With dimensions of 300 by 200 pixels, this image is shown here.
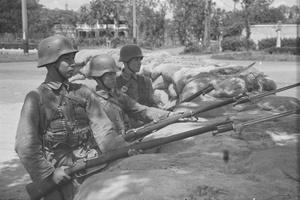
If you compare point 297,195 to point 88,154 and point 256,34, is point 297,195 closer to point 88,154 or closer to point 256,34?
point 88,154

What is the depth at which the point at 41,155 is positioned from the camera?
111 inches

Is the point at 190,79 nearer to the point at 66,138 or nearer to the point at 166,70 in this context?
the point at 166,70

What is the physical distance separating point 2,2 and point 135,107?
138ft

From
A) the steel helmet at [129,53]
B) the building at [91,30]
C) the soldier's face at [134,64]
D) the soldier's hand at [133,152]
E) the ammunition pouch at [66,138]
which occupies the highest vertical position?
the building at [91,30]

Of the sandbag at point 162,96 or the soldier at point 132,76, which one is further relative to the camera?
the sandbag at point 162,96

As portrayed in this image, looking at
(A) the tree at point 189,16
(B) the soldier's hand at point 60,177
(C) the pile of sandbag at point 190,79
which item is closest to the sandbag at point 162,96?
(C) the pile of sandbag at point 190,79

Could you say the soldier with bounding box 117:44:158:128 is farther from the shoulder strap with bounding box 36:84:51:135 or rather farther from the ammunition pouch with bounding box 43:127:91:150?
the shoulder strap with bounding box 36:84:51:135

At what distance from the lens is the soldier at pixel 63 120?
2939mm

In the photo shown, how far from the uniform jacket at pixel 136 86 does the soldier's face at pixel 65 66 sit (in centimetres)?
187

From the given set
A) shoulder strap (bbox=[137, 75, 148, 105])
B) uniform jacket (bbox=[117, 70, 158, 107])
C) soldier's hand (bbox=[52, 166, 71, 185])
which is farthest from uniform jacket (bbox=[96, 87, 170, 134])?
soldier's hand (bbox=[52, 166, 71, 185])

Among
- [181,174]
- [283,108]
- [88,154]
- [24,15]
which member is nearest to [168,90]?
[283,108]

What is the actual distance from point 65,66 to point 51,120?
42cm

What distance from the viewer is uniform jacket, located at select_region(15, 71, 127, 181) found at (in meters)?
2.78

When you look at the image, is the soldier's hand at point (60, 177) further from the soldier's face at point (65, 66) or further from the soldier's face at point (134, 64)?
the soldier's face at point (134, 64)
